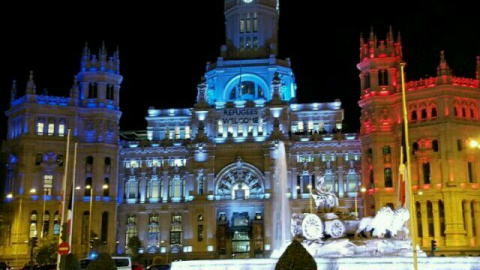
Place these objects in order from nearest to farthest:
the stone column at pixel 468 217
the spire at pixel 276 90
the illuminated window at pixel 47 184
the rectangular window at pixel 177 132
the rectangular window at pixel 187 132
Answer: the stone column at pixel 468 217 → the illuminated window at pixel 47 184 → the spire at pixel 276 90 → the rectangular window at pixel 187 132 → the rectangular window at pixel 177 132

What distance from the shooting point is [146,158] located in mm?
101250

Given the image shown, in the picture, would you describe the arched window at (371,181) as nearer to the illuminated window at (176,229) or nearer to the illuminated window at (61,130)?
the illuminated window at (176,229)

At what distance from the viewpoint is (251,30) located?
11244 cm

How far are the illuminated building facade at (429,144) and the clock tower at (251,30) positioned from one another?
24721 millimetres

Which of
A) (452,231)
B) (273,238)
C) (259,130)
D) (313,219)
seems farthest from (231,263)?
(259,130)

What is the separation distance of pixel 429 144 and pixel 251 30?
42599 mm

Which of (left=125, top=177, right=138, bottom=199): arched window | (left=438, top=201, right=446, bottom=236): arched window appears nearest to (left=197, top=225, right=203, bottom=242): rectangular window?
(left=125, top=177, right=138, bottom=199): arched window

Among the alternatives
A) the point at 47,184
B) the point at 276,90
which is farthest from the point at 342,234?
the point at 47,184

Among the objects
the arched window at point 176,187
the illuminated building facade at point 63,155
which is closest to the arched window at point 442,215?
the arched window at point 176,187

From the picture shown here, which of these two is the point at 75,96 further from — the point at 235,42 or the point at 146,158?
the point at 235,42

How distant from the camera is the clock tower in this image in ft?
364

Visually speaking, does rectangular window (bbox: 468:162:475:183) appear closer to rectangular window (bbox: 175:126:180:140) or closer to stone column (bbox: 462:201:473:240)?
stone column (bbox: 462:201:473:240)

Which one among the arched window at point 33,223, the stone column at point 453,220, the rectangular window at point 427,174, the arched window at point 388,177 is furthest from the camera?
the arched window at point 33,223

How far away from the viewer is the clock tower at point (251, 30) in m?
111
